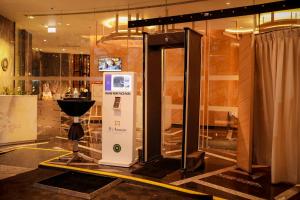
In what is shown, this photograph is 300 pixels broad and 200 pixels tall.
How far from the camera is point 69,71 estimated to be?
9.99 metres

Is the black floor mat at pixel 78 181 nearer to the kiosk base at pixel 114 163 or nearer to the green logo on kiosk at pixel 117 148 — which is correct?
the kiosk base at pixel 114 163

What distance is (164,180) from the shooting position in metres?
4.32

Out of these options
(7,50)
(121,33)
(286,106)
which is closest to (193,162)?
(286,106)

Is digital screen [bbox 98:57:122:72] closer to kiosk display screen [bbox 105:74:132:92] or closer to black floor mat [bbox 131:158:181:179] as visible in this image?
kiosk display screen [bbox 105:74:132:92]

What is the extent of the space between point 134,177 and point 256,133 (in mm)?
2195

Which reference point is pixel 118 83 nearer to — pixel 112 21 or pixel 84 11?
pixel 84 11

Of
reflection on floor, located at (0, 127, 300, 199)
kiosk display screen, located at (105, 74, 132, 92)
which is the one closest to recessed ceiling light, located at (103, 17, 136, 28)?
kiosk display screen, located at (105, 74, 132, 92)

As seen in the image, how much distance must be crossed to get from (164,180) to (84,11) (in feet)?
18.7

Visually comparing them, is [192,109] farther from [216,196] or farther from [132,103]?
[216,196]

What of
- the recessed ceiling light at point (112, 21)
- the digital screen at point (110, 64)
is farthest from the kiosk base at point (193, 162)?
the digital screen at point (110, 64)

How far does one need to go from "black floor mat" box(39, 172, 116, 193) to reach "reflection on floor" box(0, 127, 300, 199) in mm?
192

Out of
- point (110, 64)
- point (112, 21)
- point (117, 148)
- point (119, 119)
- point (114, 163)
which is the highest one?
point (112, 21)

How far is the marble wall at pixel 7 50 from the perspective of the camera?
9.21 meters

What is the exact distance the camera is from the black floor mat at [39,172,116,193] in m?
4.09
